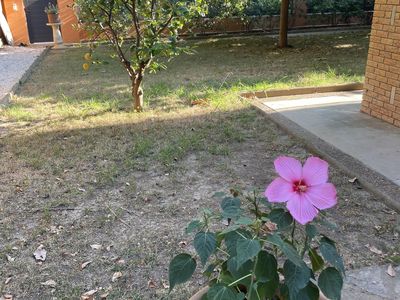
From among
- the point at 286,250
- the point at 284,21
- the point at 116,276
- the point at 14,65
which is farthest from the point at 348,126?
the point at 14,65

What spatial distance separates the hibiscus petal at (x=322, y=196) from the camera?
1.12 m

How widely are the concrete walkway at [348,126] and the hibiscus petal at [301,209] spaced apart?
2.30 metres

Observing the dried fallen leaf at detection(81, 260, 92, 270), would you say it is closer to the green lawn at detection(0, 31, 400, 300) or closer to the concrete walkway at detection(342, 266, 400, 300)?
the green lawn at detection(0, 31, 400, 300)

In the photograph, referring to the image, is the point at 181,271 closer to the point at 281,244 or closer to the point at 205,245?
the point at 205,245

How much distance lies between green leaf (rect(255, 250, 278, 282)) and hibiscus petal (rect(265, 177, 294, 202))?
166 mm

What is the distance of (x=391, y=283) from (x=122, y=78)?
20.7 feet

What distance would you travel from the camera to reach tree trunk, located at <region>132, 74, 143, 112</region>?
5.14 meters

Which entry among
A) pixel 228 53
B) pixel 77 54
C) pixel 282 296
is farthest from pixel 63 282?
pixel 77 54

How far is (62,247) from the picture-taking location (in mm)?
2537

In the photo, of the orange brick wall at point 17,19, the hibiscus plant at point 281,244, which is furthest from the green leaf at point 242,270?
the orange brick wall at point 17,19

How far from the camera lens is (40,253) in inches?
97.7

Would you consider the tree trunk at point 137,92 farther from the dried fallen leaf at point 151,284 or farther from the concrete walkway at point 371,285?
the concrete walkway at point 371,285

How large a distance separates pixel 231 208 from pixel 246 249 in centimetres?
23

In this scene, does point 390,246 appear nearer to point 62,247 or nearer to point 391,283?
point 391,283
